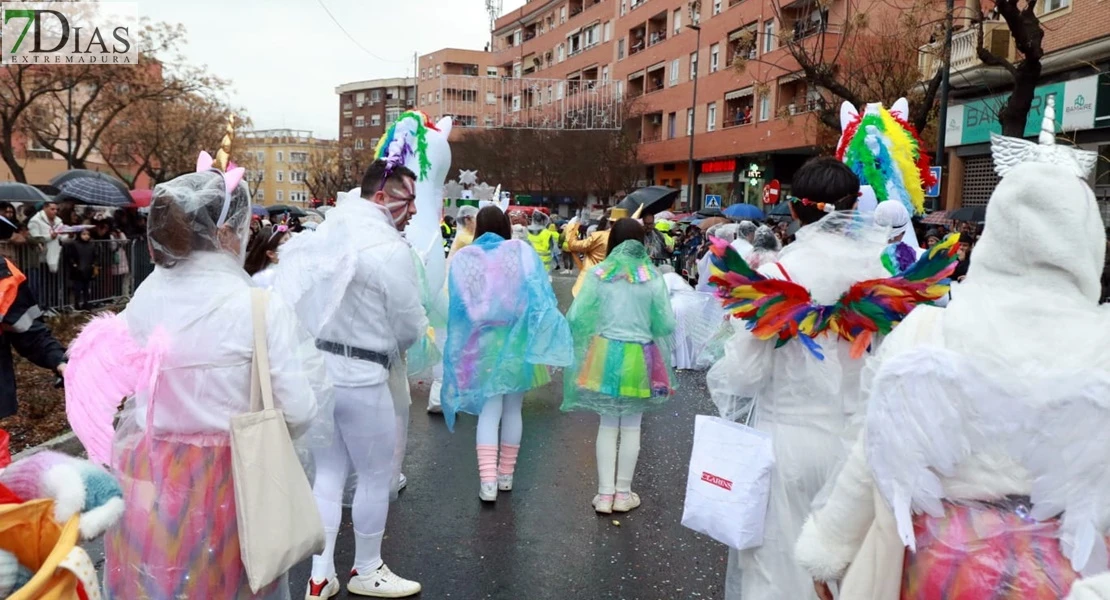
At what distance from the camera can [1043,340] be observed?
1745 mm

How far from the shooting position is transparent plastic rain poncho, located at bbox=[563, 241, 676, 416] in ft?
16.1

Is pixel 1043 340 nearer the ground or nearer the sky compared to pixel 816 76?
nearer the ground

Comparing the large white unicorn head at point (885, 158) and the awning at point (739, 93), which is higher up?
the awning at point (739, 93)

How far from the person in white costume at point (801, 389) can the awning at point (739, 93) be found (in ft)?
94.0

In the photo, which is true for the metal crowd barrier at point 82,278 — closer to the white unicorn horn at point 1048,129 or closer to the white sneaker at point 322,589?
the white sneaker at point 322,589

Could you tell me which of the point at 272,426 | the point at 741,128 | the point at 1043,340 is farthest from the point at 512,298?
the point at 741,128

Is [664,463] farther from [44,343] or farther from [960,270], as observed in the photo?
[960,270]

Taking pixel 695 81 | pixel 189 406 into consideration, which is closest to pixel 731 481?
pixel 189 406

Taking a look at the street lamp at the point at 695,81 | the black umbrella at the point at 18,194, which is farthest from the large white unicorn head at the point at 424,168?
the street lamp at the point at 695,81

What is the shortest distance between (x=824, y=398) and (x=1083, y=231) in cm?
130

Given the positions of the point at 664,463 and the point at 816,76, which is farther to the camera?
the point at 816,76

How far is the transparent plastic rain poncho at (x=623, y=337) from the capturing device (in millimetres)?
4918

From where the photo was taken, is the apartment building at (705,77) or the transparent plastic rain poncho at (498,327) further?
the apartment building at (705,77)

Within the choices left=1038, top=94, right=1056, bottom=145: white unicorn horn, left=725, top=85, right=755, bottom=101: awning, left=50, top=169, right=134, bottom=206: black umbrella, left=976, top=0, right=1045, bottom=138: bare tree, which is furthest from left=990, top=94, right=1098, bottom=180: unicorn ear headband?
left=725, top=85, right=755, bottom=101: awning
